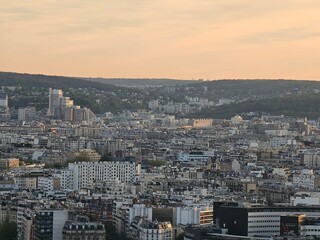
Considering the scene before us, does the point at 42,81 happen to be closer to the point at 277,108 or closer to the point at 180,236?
the point at 277,108

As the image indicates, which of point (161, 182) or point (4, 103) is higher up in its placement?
point (4, 103)

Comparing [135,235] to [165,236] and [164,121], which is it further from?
[164,121]

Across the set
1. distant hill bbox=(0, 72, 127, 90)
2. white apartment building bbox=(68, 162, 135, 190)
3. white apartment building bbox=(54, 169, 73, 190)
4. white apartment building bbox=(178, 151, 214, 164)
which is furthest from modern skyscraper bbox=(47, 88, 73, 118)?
white apartment building bbox=(54, 169, 73, 190)

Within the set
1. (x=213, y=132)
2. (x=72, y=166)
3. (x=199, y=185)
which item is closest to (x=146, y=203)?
(x=199, y=185)

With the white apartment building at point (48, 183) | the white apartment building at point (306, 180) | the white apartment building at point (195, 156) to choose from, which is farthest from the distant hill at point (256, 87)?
the white apartment building at point (48, 183)

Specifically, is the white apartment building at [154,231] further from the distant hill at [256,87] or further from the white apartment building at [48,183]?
the distant hill at [256,87]

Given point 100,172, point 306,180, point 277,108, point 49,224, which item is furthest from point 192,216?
point 277,108
